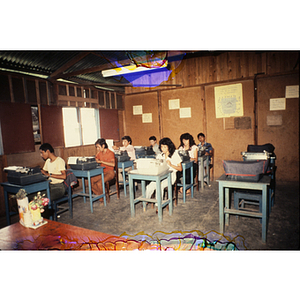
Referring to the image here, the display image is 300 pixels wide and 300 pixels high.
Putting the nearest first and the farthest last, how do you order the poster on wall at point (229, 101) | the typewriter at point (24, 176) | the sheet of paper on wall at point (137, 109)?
the typewriter at point (24, 176) → the poster on wall at point (229, 101) → the sheet of paper on wall at point (137, 109)

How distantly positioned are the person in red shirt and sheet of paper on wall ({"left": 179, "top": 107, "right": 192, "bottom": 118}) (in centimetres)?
276

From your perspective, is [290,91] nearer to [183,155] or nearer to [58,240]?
[183,155]

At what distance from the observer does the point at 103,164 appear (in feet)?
13.1

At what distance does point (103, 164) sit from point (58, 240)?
2.34m

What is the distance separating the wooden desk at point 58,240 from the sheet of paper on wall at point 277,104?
455 centimetres

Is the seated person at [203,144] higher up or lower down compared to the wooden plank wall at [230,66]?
lower down

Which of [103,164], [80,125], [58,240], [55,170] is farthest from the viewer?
[80,125]

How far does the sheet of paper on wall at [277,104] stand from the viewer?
457cm

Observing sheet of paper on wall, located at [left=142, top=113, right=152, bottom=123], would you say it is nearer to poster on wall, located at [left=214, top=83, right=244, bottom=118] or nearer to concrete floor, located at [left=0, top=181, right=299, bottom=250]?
poster on wall, located at [left=214, top=83, right=244, bottom=118]

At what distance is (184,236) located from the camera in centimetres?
265

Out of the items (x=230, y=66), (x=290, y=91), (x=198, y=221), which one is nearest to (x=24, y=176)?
(x=198, y=221)

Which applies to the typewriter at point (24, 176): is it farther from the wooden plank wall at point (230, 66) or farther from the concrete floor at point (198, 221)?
the wooden plank wall at point (230, 66)

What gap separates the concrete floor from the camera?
2.35m

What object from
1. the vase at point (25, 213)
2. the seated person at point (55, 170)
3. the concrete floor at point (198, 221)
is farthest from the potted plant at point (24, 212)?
the seated person at point (55, 170)
